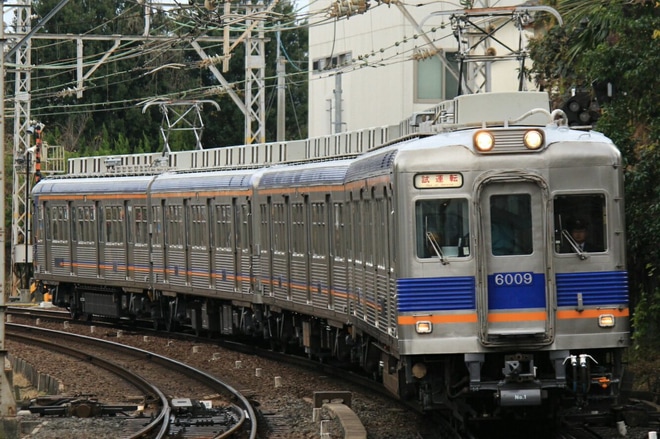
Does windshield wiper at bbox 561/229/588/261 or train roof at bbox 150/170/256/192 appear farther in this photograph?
train roof at bbox 150/170/256/192

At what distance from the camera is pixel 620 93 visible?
17.8m

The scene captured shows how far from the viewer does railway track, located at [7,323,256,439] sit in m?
15.0

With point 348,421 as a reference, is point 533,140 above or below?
above

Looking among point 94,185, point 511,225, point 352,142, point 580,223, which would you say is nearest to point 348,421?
point 511,225

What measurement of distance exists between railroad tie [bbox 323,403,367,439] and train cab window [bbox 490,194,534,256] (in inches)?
79.6

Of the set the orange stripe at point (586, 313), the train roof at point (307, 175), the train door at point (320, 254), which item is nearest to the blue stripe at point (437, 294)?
the orange stripe at point (586, 313)

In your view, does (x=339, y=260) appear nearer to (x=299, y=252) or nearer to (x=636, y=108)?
(x=299, y=252)

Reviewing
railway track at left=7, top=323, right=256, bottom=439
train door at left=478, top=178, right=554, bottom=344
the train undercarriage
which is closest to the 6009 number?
train door at left=478, top=178, right=554, bottom=344

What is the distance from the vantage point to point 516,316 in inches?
487

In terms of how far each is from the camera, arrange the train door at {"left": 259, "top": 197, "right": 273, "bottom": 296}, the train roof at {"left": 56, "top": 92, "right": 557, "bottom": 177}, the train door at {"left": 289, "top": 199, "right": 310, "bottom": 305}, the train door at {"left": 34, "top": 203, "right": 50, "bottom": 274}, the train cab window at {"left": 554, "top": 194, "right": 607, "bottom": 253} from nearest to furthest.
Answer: the train cab window at {"left": 554, "top": 194, "right": 607, "bottom": 253}, the train roof at {"left": 56, "top": 92, "right": 557, "bottom": 177}, the train door at {"left": 289, "top": 199, "right": 310, "bottom": 305}, the train door at {"left": 259, "top": 197, "right": 273, "bottom": 296}, the train door at {"left": 34, "top": 203, "right": 50, "bottom": 274}

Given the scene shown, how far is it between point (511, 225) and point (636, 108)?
18.4ft

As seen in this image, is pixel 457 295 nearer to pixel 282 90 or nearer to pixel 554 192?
pixel 554 192

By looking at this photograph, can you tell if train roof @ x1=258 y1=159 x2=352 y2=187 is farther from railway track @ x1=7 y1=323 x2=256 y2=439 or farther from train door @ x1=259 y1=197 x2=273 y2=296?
railway track @ x1=7 y1=323 x2=256 y2=439

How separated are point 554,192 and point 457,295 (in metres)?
1.16
